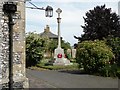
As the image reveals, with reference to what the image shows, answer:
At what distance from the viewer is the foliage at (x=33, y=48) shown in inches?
1277

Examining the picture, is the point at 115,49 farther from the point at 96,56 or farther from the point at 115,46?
the point at 96,56

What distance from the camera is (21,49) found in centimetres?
1198

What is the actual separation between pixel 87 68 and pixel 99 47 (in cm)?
163

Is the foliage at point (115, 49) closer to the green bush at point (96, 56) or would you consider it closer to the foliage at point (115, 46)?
the foliage at point (115, 46)

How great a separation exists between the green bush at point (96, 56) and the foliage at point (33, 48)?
10.0m

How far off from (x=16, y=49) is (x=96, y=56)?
36.1 ft

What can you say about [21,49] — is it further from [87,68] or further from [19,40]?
[87,68]

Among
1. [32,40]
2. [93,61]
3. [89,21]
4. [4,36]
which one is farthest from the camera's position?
[89,21]

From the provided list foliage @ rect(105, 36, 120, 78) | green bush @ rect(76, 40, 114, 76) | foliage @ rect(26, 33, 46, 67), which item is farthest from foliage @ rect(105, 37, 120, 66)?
foliage @ rect(26, 33, 46, 67)

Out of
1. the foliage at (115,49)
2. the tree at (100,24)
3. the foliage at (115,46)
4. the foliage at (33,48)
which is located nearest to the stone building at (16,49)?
the foliage at (115,49)

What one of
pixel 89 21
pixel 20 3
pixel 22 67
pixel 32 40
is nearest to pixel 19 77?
pixel 22 67

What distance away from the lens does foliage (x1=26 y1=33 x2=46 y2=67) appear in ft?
106

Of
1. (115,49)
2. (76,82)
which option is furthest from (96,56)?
(76,82)

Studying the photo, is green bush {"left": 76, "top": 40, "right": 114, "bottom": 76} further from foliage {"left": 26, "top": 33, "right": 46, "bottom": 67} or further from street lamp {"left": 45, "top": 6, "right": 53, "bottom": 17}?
foliage {"left": 26, "top": 33, "right": 46, "bottom": 67}
